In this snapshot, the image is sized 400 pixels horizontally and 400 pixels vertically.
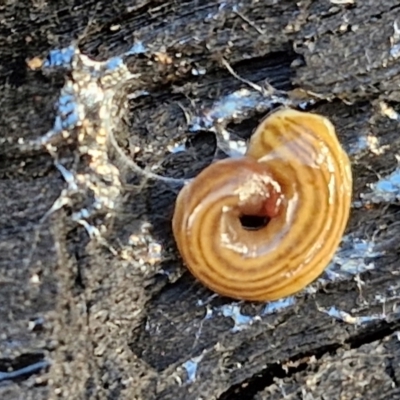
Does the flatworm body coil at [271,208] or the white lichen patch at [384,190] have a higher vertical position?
the flatworm body coil at [271,208]

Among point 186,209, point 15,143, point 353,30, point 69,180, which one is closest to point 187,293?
point 186,209

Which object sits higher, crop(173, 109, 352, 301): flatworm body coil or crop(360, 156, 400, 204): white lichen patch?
crop(173, 109, 352, 301): flatworm body coil

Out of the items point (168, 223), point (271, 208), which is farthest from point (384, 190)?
point (168, 223)

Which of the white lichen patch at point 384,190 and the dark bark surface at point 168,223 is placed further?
the white lichen patch at point 384,190

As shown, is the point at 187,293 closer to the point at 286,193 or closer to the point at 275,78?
the point at 286,193

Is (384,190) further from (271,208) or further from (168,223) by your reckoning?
(168,223)

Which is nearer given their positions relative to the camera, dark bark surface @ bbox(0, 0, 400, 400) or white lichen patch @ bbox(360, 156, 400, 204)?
dark bark surface @ bbox(0, 0, 400, 400)

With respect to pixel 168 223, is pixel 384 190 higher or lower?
lower

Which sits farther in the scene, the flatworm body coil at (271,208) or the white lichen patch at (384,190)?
the white lichen patch at (384,190)

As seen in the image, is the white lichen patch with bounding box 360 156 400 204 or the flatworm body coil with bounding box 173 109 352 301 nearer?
the flatworm body coil with bounding box 173 109 352 301
